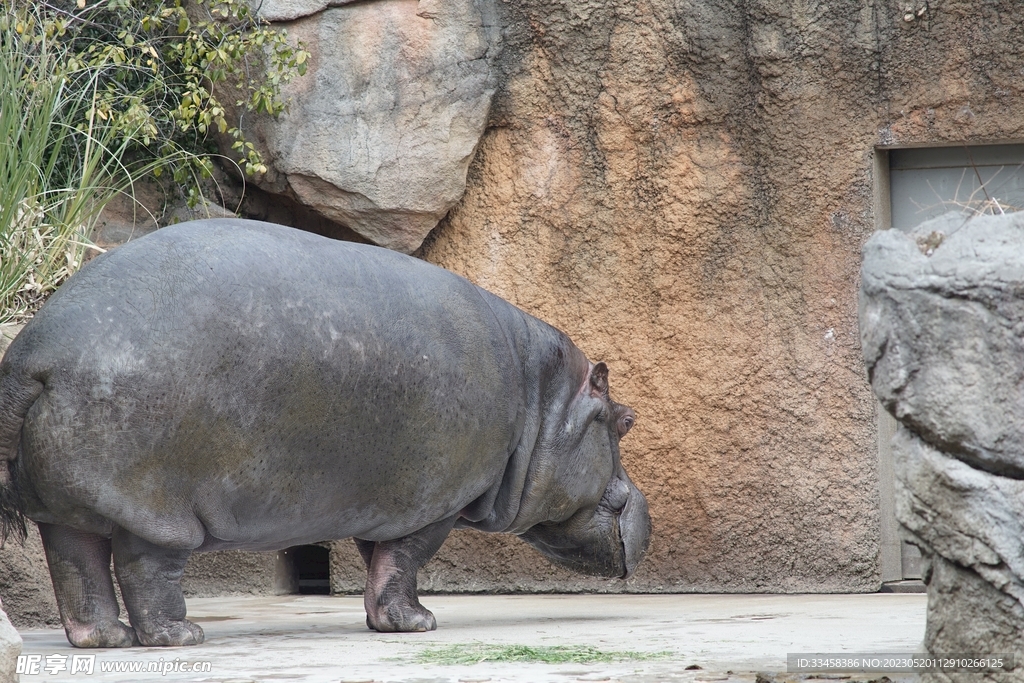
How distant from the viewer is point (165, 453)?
4.09m

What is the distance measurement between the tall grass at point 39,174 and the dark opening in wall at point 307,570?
7.13 feet

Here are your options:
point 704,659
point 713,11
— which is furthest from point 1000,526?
point 713,11

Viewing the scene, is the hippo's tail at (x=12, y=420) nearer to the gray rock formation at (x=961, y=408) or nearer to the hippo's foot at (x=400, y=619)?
the hippo's foot at (x=400, y=619)

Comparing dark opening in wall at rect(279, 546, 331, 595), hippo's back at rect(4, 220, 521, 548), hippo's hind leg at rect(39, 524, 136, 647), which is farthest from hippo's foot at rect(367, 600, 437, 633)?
dark opening in wall at rect(279, 546, 331, 595)

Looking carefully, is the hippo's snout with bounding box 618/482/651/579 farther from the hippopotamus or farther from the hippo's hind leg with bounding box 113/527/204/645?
the hippo's hind leg with bounding box 113/527/204/645

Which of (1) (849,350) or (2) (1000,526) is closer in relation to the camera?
(2) (1000,526)

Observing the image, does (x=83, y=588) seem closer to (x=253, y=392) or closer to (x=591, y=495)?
(x=253, y=392)

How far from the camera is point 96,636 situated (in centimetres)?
425

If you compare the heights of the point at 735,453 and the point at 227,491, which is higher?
the point at 227,491

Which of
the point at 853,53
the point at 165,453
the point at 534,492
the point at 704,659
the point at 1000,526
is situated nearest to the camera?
the point at 1000,526

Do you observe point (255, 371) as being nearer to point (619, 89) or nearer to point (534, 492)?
point (534, 492)

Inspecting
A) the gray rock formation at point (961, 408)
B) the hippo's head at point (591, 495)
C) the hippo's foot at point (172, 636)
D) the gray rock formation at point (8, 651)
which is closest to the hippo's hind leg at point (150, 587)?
the hippo's foot at point (172, 636)

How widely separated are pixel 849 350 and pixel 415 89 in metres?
2.67

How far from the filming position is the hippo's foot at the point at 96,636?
424 cm
